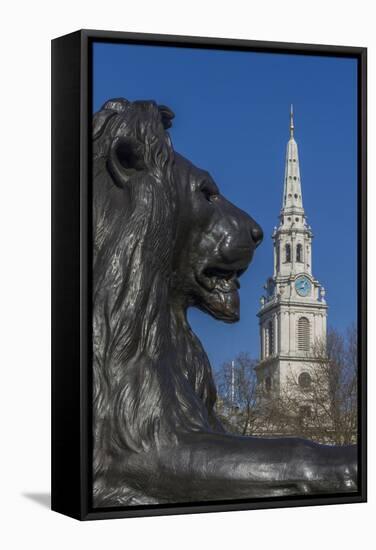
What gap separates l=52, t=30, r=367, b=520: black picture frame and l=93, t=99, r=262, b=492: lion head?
13cm

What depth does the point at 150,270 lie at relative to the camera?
11.7m

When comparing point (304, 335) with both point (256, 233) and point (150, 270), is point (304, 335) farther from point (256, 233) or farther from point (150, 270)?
point (150, 270)

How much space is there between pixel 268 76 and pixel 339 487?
A: 8.30 feet

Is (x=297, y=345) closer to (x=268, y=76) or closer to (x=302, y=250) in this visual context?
(x=302, y=250)

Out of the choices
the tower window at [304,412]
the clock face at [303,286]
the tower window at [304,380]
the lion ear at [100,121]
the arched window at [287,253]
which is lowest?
the tower window at [304,412]

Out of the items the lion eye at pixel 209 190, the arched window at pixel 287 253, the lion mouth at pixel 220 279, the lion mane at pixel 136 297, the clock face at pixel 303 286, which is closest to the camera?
the lion mane at pixel 136 297

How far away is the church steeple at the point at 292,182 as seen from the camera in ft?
40.5

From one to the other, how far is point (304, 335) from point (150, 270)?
1.24m

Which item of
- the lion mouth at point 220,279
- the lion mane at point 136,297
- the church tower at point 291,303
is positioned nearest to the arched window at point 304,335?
the church tower at point 291,303

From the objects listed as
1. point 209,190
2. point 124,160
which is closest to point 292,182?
point 209,190

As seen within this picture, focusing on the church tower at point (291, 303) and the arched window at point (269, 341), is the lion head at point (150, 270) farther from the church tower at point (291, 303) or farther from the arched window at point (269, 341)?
the arched window at point (269, 341)

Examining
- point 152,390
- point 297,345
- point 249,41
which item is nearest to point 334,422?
point 297,345

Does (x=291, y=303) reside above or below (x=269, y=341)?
above

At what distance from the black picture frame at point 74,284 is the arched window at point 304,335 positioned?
38.9 inches
